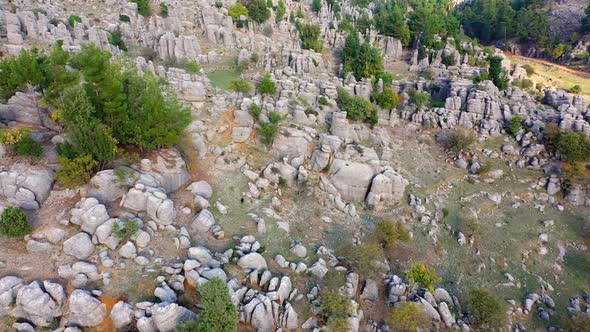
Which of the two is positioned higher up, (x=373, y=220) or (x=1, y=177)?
(x=1, y=177)

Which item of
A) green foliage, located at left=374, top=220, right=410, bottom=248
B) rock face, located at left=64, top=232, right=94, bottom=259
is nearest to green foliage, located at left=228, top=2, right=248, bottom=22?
green foliage, located at left=374, top=220, right=410, bottom=248

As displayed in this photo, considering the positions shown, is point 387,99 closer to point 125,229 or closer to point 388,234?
point 388,234

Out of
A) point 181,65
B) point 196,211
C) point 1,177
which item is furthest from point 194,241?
point 181,65

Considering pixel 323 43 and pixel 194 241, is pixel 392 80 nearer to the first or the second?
pixel 323 43

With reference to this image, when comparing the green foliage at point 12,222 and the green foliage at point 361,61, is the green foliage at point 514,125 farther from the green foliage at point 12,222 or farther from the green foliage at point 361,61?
the green foliage at point 12,222

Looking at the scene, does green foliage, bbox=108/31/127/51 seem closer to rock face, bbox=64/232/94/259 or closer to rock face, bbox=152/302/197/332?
rock face, bbox=64/232/94/259

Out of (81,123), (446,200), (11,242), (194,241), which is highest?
(81,123)

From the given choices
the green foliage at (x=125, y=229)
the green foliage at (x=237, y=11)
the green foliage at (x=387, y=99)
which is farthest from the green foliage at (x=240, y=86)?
the green foliage at (x=237, y=11)
